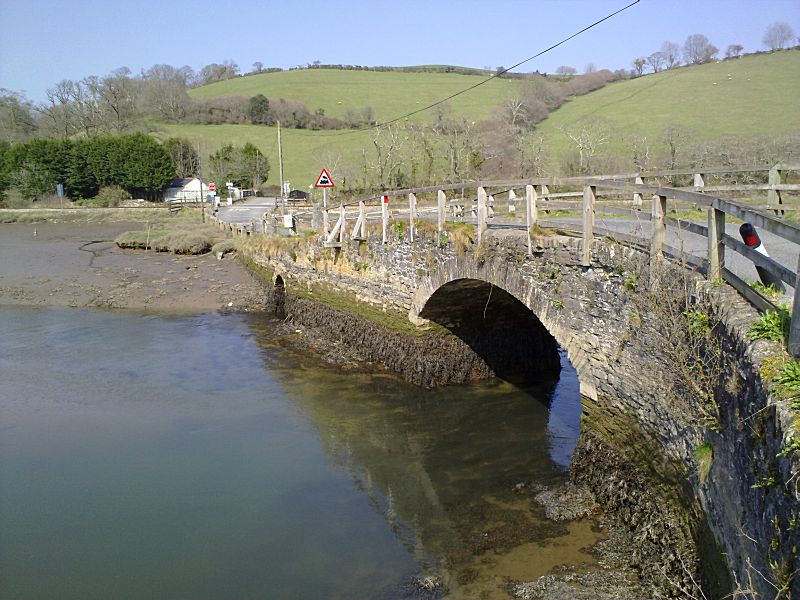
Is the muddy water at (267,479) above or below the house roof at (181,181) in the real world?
below

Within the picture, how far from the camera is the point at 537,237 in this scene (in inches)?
399

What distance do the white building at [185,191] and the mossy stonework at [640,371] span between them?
51.1 meters

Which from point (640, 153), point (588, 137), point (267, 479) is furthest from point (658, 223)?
point (588, 137)

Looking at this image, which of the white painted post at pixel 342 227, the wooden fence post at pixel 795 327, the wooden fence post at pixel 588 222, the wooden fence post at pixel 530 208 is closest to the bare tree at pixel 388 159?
the white painted post at pixel 342 227

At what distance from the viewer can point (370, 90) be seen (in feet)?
263

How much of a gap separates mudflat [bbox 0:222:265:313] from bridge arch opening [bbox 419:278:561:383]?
32.6 feet

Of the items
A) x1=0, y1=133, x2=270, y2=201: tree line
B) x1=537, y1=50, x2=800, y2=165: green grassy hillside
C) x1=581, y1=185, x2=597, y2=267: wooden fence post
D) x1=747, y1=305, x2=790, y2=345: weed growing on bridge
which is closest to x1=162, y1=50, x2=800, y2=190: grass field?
x1=537, y1=50, x2=800, y2=165: green grassy hillside

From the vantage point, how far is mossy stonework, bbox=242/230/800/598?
189 inches

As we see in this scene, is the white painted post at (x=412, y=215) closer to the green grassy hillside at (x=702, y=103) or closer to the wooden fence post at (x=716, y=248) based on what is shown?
the wooden fence post at (x=716, y=248)

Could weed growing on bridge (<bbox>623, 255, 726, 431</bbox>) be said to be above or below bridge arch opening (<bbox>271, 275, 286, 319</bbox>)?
above

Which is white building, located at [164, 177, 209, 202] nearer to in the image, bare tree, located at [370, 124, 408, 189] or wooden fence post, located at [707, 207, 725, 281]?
bare tree, located at [370, 124, 408, 189]

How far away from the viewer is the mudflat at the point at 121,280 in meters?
23.4

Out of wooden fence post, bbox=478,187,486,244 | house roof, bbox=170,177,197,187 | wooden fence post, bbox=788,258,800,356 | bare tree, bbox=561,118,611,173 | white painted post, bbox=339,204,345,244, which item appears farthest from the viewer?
house roof, bbox=170,177,197,187

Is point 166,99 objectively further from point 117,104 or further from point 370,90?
point 370,90
